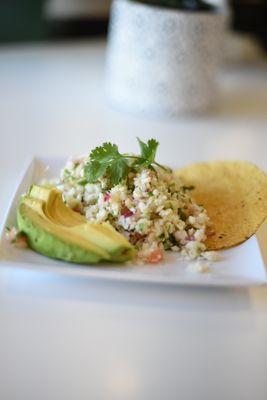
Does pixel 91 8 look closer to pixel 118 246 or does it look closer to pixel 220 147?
pixel 220 147

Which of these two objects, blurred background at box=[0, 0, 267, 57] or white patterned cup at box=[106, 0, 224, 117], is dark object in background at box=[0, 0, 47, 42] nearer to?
blurred background at box=[0, 0, 267, 57]

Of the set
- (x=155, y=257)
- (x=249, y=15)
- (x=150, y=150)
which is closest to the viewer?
(x=155, y=257)

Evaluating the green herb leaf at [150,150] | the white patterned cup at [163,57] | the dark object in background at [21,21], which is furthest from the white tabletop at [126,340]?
the dark object in background at [21,21]

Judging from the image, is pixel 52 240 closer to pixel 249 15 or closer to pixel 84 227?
pixel 84 227

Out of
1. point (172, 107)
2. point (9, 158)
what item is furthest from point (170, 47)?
point (9, 158)

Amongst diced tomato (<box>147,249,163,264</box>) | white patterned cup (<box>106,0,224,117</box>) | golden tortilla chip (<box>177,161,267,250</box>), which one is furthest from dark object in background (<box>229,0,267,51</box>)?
diced tomato (<box>147,249,163,264</box>)

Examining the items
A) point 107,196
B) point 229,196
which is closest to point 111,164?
point 107,196

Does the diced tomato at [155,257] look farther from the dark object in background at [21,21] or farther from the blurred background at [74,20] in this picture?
the dark object in background at [21,21]
